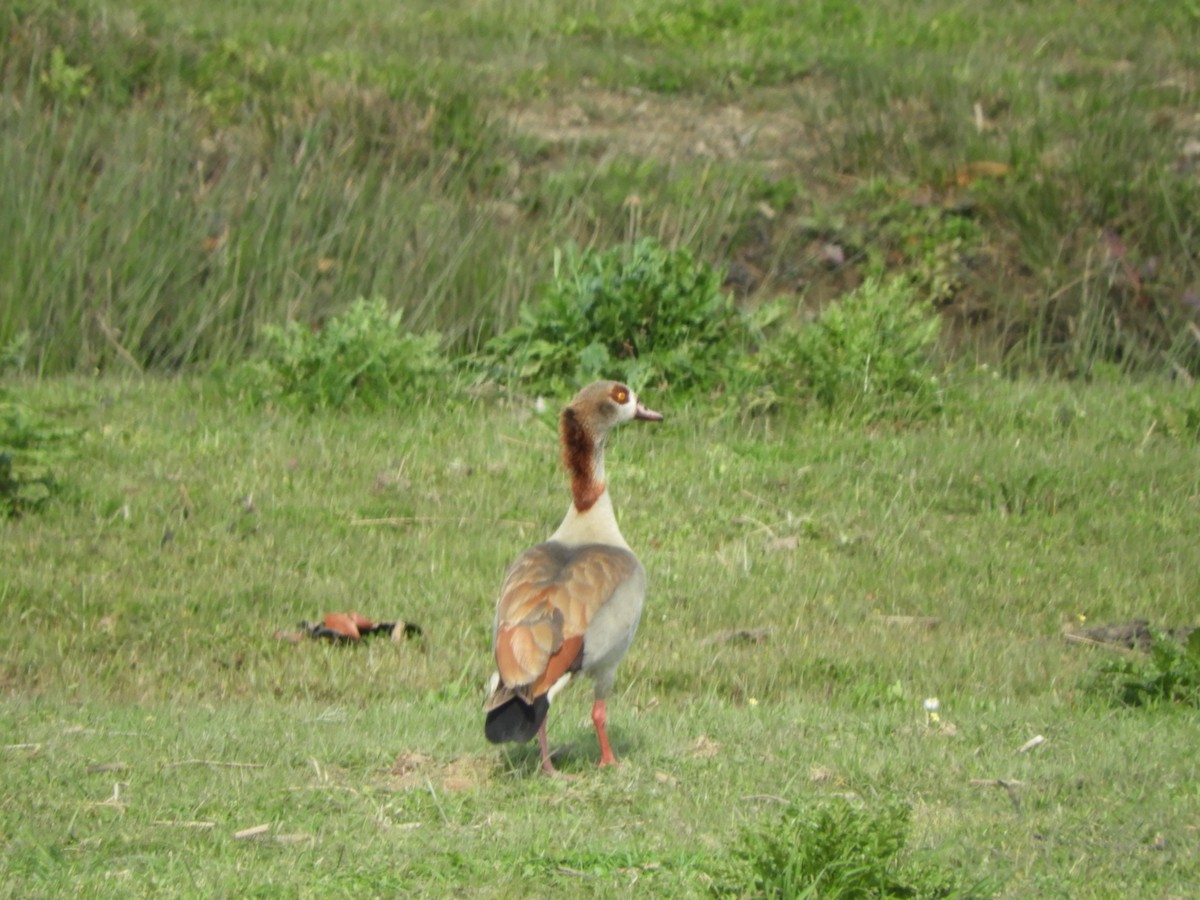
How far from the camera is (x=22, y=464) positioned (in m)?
9.29

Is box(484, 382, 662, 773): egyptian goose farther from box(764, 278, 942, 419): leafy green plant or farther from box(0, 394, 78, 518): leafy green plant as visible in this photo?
box(764, 278, 942, 419): leafy green plant

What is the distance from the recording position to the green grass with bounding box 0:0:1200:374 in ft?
40.8

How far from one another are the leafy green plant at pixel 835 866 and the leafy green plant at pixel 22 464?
5635 millimetres

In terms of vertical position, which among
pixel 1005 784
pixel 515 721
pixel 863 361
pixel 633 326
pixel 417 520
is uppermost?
pixel 515 721

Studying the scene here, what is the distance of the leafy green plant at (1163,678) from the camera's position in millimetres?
6988

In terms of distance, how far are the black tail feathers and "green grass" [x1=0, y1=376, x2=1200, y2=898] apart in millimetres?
229

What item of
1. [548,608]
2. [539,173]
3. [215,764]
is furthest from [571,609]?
[539,173]

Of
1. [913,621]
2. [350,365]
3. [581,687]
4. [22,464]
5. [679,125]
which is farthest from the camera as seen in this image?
[679,125]

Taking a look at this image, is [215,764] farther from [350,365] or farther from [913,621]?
[350,365]

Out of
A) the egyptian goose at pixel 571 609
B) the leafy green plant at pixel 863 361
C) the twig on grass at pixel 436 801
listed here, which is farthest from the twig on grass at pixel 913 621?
the twig on grass at pixel 436 801

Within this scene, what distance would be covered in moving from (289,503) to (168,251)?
342 cm

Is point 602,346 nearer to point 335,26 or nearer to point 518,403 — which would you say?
point 518,403

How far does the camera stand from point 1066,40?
19.1 meters

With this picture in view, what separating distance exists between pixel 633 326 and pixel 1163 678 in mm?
5592
